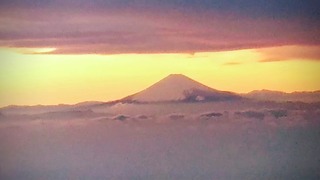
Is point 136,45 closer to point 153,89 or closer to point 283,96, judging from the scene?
point 153,89

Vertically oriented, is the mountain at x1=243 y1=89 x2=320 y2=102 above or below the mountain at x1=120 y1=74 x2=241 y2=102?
below

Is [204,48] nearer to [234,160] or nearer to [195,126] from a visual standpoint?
[195,126]

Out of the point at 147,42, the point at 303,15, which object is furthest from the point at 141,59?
the point at 303,15

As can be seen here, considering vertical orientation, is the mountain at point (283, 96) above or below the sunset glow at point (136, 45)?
below

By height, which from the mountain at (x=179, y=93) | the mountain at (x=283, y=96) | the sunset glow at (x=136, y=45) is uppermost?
the sunset glow at (x=136, y=45)

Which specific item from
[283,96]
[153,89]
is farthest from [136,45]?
Answer: [283,96]
